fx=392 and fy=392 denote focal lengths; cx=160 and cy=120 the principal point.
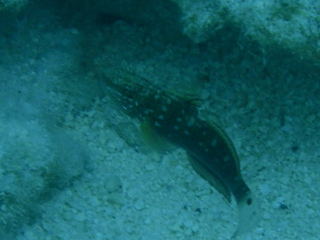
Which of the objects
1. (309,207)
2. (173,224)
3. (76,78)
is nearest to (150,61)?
(76,78)

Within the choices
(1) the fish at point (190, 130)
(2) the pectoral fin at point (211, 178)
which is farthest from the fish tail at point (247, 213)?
(2) the pectoral fin at point (211, 178)

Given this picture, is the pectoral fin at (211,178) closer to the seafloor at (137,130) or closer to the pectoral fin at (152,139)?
the seafloor at (137,130)

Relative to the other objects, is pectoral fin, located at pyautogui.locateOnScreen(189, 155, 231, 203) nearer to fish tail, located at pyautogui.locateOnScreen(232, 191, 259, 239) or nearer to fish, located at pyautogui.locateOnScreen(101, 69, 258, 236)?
fish, located at pyautogui.locateOnScreen(101, 69, 258, 236)

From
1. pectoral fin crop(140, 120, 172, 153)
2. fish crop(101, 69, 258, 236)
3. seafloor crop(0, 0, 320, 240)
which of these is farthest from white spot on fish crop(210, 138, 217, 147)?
pectoral fin crop(140, 120, 172, 153)

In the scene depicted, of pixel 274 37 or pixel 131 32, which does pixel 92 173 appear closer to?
pixel 131 32

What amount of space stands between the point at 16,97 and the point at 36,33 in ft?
1.62

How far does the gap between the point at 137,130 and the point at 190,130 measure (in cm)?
43

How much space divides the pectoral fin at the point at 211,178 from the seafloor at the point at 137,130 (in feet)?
0.21

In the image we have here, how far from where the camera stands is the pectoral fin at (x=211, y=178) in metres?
2.74

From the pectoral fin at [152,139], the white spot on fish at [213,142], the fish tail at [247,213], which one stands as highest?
the white spot on fish at [213,142]

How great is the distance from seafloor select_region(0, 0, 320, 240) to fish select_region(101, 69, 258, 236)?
0.10 m

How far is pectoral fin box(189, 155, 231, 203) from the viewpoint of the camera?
274 cm

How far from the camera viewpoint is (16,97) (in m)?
2.80

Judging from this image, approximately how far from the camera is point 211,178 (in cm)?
278
